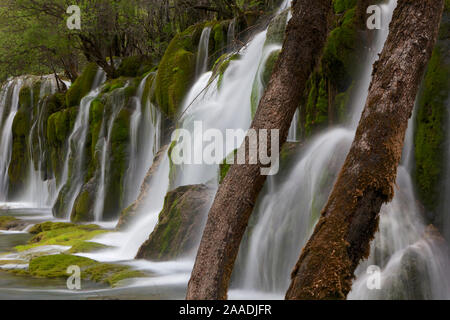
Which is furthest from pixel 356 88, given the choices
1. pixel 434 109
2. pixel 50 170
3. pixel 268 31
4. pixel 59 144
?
pixel 50 170

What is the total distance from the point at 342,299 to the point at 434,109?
3957 millimetres

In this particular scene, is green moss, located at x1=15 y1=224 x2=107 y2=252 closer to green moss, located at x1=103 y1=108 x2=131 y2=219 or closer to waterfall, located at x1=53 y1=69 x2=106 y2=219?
green moss, located at x1=103 y1=108 x2=131 y2=219

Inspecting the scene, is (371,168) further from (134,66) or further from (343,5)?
(134,66)

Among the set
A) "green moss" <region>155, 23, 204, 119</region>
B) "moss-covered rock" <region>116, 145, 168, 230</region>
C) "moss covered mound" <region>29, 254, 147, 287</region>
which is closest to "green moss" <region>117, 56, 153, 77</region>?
"green moss" <region>155, 23, 204, 119</region>

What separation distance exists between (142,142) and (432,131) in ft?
34.1

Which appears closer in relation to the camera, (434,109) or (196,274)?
(196,274)

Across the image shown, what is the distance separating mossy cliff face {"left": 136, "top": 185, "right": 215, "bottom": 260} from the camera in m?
8.53

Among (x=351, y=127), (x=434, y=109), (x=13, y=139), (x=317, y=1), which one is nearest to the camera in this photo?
(x=317, y=1)

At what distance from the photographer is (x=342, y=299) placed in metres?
3.01

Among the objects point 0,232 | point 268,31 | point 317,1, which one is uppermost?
point 268,31

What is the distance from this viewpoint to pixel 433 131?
6098 mm

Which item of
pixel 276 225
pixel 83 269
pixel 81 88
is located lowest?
pixel 83 269

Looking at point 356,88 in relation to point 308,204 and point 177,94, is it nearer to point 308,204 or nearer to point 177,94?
point 308,204

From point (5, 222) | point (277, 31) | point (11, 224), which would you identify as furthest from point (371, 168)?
point (5, 222)
